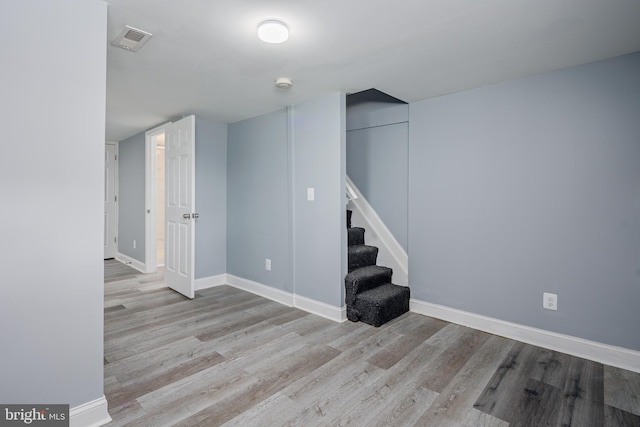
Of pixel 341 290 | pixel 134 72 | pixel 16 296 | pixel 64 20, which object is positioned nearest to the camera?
pixel 16 296

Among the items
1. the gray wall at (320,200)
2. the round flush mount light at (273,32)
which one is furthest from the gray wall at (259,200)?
the round flush mount light at (273,32)

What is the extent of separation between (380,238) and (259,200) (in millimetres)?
1480

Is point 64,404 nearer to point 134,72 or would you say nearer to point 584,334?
point 134,72

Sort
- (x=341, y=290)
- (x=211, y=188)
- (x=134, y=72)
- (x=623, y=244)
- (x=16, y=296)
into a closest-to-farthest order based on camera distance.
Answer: (x=16, y=296) → (x=623, y=244) → (x=134, y=72) → (x=341, y=290) → (x=211, y=188)

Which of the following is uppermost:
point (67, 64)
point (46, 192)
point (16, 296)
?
point (67, 64)

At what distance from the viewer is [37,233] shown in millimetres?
1454

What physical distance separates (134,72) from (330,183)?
1806 mm

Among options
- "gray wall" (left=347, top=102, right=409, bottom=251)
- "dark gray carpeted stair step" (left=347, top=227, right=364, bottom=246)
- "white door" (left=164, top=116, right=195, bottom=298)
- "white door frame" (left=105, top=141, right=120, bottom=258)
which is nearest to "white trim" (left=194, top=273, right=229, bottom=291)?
"white door" (left=164, top=116, right=195, bottom=298)

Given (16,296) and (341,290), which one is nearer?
(16,296)

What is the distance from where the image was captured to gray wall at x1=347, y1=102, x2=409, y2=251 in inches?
137

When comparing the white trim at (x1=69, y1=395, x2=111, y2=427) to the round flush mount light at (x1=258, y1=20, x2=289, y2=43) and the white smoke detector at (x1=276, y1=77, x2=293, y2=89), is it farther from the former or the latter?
the white smoke detector at (x1=276, y1=77, x2=293, y2=89)

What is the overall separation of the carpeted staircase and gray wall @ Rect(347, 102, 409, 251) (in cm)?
40

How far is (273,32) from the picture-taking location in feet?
6.05

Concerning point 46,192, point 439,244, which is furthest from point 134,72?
point 439,244
